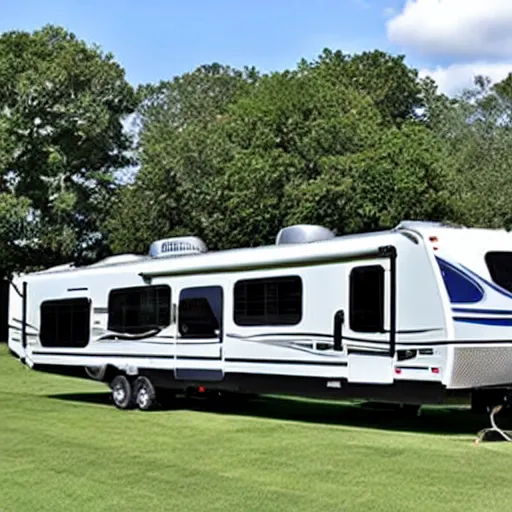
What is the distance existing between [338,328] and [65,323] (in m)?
6.89

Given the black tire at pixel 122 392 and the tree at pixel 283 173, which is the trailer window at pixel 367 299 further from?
the tree at pixel 283 173

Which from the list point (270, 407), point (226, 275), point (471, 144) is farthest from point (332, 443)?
point (471, 144)

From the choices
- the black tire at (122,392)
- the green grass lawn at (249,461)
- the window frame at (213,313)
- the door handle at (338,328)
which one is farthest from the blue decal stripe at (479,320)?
the black tire at (122,392)

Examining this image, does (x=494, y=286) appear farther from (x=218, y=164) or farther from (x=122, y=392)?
(x=218, y=164)

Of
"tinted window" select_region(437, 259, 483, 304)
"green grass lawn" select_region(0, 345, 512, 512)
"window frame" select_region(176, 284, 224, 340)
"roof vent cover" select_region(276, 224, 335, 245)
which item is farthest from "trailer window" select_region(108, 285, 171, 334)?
"tinted window" select_region(437, 259, 483, 304)

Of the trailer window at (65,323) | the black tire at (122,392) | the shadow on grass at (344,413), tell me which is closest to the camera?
the shadow on grass at (344,413)

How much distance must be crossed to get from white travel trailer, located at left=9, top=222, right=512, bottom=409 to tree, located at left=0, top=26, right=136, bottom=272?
17.0m

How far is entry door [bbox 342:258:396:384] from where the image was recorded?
1181 cm

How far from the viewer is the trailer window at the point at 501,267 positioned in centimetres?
1150

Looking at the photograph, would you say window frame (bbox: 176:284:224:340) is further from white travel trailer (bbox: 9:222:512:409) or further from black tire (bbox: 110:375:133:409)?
black tire (bbox: 110:375:133:409)

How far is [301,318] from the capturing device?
13016 mm

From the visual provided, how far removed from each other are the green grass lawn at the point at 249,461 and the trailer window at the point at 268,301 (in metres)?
1.51

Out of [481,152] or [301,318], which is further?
[481,152]

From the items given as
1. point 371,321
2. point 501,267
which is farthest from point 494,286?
point 371,321
